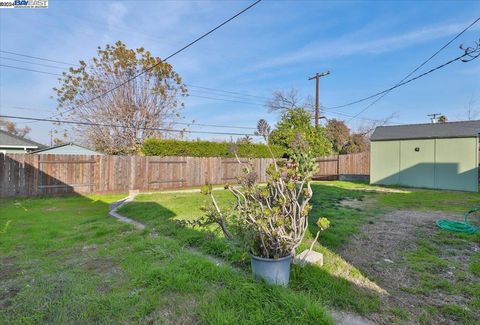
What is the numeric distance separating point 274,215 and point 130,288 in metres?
1.57

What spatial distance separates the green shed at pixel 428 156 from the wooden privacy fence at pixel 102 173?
6.61m

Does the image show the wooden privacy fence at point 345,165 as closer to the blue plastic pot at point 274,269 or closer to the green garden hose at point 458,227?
the green garden hose at point 458,227

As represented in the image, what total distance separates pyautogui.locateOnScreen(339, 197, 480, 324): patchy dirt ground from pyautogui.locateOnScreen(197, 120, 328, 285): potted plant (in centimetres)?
87

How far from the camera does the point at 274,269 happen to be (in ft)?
7.74

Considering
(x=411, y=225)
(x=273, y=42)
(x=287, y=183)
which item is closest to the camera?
(x=287, y=183)

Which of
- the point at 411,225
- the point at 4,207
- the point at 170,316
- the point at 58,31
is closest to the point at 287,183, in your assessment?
the point at 170,316

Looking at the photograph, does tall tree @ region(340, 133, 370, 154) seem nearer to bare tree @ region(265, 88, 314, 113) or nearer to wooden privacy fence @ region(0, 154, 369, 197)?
bare tree @ region(265, 88, 314, 113)

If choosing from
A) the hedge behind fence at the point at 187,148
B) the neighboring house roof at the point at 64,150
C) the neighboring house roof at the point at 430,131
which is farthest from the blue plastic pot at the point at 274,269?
A: the neighboring house roof at the point at 64,150

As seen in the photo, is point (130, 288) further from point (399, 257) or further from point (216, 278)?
point (399, 257)

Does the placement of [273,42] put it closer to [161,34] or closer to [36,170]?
[161,34]

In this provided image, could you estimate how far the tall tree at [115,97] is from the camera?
16.9 metres

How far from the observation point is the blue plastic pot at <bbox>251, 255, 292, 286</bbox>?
7.71ft

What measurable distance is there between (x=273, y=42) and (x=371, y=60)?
Answer: 4679 mm

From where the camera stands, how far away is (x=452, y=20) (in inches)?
288
